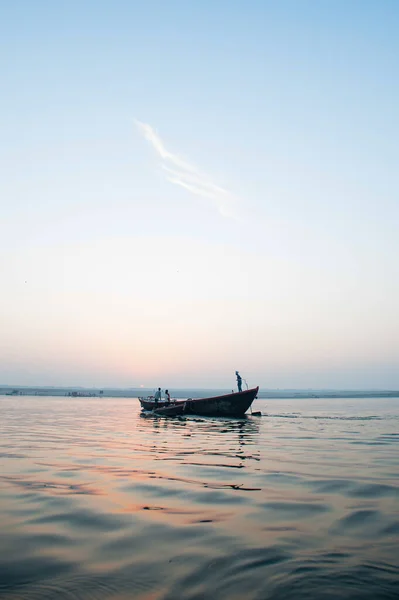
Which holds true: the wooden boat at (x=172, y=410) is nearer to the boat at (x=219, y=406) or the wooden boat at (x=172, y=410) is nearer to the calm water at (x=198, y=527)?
the boat at (x=219, y=406)

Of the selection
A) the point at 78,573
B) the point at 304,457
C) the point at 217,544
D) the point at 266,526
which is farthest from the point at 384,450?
the point at 78,573

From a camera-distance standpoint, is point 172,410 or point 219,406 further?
point 172,410

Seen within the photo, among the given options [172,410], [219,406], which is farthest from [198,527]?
[172,410]

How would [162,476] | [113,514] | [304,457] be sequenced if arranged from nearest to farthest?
1. [113,514]
2. [162,476]
3. [304,457]

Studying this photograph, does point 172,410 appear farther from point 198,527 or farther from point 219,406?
point 198,527

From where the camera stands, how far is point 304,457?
55.3ft

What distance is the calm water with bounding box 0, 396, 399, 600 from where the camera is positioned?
5.46m

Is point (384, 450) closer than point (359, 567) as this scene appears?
No

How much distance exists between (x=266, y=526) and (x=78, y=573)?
3547 millimetres

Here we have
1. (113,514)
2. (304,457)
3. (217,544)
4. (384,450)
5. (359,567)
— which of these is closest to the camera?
(359,567)

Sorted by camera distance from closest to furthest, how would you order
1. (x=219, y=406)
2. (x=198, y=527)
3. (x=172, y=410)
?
(x=198, y=527) → (x=219, y=406) → (x=172, y=410)

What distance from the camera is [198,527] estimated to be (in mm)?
7898

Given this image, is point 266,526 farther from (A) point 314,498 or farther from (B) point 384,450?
(B) point 384,450

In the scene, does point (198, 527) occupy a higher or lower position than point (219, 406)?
higher
